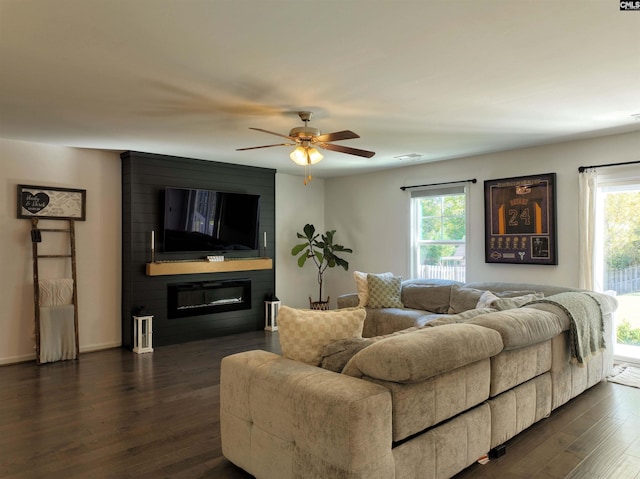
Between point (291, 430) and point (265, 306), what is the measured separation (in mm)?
4787

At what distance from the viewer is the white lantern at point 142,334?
537cm

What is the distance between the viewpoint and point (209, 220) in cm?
620

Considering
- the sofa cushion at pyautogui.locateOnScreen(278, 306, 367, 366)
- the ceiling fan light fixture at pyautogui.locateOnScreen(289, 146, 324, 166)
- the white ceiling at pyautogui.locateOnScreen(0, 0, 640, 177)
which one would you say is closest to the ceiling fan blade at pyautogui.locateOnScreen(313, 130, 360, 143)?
the ceiling fan light fixture at pyautogui.locateOnScreen(289, 146, 324, 166)

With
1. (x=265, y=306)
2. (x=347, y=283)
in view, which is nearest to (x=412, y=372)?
(x=265, y=306)

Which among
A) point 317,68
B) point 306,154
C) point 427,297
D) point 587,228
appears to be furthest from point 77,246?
point 587,228

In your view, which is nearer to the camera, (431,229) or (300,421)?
(300,421)

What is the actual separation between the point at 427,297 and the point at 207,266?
3.02 meters

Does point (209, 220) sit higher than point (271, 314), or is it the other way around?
point (209, 220)

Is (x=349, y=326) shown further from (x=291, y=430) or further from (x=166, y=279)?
(x=166, y=279)

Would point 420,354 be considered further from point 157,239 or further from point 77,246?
point 77,246

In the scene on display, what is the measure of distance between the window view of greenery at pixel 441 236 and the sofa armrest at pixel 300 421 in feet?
14.0

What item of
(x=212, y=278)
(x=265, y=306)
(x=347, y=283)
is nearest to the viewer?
(x=212, y=278)

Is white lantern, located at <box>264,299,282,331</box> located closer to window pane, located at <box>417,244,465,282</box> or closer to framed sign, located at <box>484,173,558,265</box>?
window pane, located at <box>417,244,465,282</box>

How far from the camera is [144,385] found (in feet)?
13.6
